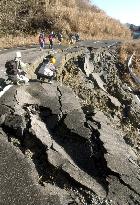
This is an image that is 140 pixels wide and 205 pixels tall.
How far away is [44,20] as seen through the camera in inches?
1777

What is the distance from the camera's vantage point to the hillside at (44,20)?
4125 cm

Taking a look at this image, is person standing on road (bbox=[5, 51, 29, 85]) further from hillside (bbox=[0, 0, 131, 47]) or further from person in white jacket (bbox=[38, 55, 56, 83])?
hillside (bbox=[0, 0, 131, 47])

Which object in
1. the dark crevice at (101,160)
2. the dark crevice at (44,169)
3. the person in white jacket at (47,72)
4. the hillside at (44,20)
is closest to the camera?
the dark crevice at (44,169)

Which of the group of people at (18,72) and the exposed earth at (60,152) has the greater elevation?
the group of people at (18,72)

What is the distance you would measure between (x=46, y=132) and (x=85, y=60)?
12576 millimetres

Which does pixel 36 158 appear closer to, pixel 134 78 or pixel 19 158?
pixel 19 158

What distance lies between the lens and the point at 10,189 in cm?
948

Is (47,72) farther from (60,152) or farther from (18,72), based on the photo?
(60,152)

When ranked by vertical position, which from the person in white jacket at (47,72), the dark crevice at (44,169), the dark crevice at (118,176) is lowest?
the dark crevice at (118,176)

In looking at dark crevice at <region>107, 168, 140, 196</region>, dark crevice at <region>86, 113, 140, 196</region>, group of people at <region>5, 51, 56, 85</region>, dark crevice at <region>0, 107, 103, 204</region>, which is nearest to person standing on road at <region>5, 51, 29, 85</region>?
group of people at <region>5, 51, 56, 85</region>

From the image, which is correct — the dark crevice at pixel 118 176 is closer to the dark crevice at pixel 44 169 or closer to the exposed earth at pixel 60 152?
the exposed earth at pixel 60 152

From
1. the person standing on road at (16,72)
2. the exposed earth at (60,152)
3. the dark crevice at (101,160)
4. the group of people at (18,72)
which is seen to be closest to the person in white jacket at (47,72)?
the group of people at (18,72)

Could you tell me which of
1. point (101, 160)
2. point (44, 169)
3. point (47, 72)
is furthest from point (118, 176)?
point (47, 72)

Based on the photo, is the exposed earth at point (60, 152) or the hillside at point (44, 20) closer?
the exposed earth at point (60, 152)
